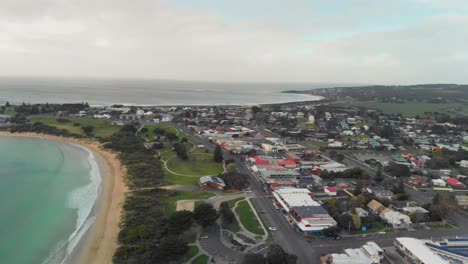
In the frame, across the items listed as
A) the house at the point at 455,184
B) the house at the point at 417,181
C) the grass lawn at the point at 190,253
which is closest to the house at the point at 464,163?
the house at the point at 455,184

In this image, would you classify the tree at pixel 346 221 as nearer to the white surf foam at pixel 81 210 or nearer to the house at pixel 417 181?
the house at pixel 417 181

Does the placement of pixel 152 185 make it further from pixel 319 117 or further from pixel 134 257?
pixel 319 117

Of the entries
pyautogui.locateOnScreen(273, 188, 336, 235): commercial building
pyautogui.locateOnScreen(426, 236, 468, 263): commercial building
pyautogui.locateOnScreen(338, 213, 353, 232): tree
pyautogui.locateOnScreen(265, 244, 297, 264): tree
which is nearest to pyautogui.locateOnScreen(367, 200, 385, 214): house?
pyautogui.locateOnScreen(338, 213, 353, 232): tree

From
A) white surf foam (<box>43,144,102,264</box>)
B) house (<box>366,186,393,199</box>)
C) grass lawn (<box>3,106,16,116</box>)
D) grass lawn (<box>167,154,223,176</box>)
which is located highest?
grass lawn (<box>3,106,16,116</box>)

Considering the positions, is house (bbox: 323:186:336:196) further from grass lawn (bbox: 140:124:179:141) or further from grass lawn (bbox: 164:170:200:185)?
grass lawn (bbox: 140:124:179:141)

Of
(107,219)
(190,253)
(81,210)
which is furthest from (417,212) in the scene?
(81,210)

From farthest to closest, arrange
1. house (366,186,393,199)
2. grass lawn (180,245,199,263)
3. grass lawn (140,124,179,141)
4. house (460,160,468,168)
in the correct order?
grass lawn (140,124,179,141) → house (460,160,468,168) → house (366,186,393,199) → grass lawn (180,245,199,263)
